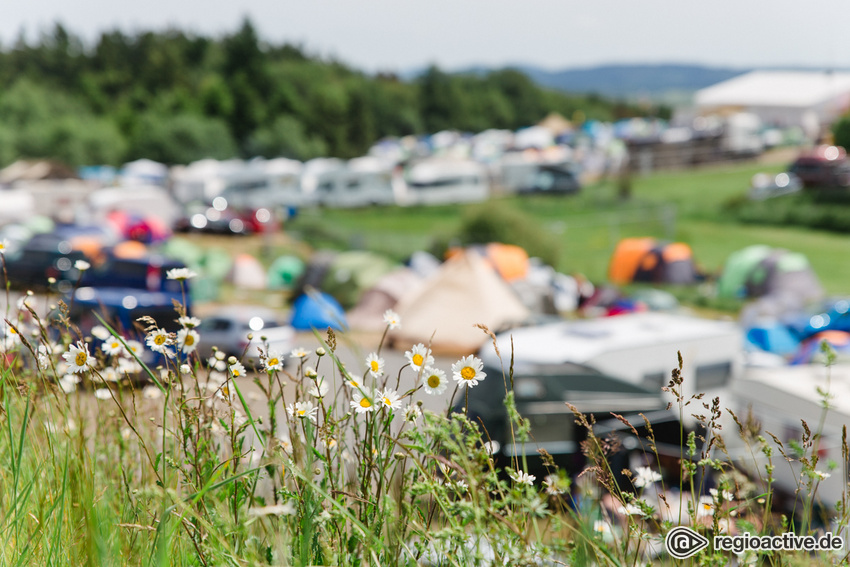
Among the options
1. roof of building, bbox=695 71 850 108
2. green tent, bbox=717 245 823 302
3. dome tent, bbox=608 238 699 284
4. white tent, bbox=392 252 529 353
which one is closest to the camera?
white tent, bbox=392 252 529 353

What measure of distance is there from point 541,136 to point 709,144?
9.63 metres

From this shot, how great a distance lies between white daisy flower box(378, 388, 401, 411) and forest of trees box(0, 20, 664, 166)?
1439 inches

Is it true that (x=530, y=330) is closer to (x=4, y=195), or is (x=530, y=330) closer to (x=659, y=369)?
(x=659, y=369)

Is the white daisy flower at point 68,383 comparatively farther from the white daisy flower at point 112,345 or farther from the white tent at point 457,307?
the white tent at point 457,307

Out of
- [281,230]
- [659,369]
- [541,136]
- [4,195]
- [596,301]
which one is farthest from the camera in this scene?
[541,136]

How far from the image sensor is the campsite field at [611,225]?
60.2 ft

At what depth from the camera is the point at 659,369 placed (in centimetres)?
715

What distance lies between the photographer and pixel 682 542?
1.09 m

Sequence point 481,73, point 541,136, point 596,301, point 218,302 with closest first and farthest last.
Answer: point 596,301 → point 218,302 → point 541,136 → point 481,73

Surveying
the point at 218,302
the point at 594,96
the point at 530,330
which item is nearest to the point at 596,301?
the point at 530,330

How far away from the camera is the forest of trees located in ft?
117

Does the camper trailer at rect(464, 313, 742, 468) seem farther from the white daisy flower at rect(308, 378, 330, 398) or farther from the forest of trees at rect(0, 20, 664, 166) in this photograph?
the forest of trees at rect(0, 20, 664, 166)

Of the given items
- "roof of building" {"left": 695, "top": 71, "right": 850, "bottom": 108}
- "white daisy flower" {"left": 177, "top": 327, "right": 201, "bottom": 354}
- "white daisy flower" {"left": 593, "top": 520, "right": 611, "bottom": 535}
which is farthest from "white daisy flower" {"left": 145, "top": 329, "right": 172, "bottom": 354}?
"roof of building" {"left": 695, "top": 71, "right": 850, "bottom": 108}

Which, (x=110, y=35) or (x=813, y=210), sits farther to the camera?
(x=110, y=35)
